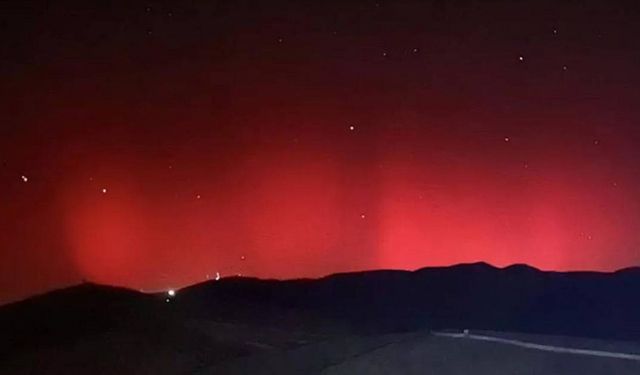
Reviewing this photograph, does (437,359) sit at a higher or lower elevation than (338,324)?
lower

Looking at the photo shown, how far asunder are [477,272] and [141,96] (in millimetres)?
1124

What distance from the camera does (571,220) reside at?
10.4 feet

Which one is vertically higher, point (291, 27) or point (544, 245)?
point (291, 27)

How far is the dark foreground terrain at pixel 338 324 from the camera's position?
220 centimetres

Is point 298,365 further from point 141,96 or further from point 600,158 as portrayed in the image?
point 600,158

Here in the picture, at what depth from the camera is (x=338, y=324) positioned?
264cm

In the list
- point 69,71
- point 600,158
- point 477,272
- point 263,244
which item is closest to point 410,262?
point 477,272

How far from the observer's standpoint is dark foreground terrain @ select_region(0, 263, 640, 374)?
2195 millimetres

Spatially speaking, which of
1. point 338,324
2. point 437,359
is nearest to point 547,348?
point 437,359

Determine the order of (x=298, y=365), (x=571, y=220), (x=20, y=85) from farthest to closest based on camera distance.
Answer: (x=571, y=220)
(x=20, y=85)
(x=298, y=365)

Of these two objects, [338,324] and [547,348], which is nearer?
[547,348]

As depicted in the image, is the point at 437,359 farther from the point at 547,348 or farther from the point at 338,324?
the point at 338,324

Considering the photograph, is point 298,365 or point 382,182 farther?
point 382,182

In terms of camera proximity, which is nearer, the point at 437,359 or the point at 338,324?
the point at 437,359
